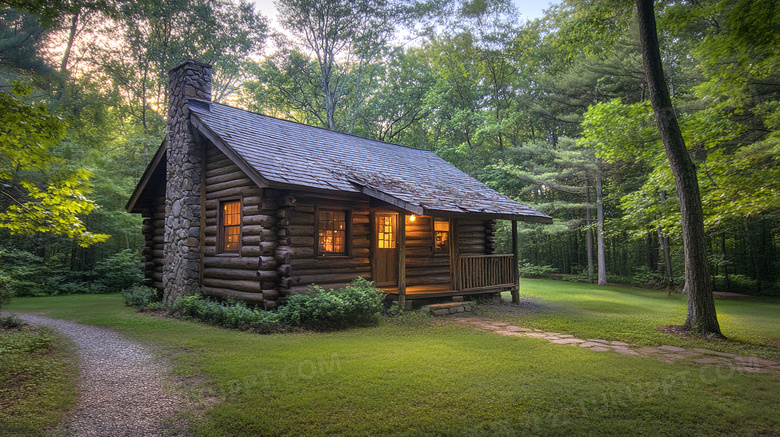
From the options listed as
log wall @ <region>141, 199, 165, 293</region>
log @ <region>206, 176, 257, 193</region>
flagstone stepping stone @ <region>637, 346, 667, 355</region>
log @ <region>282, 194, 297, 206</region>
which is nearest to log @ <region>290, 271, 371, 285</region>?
log @ <region>282, 194, 297, 206</region>

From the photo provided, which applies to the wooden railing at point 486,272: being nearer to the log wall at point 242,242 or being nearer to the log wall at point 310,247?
the log wall at point 310,247

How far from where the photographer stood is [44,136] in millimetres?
5422

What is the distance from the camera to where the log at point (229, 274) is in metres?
9.59

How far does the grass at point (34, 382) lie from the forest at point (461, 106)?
1811mm

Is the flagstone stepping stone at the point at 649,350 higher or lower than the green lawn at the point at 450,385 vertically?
lower

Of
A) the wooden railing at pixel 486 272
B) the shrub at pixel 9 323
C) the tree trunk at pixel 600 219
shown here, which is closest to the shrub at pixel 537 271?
the tree trunk at pixel 600 219

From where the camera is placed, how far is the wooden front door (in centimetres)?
1211

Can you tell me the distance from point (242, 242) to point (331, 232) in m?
2.27

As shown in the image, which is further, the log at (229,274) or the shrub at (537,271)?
the shrub at (537,271)

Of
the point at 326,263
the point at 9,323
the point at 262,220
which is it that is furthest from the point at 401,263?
the point at 9,323

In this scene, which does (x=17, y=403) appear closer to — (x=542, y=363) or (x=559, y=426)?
(x=559, y=426)

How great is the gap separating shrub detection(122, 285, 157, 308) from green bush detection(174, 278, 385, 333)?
11.6 feet

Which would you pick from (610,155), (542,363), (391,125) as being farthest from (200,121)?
(391,125)

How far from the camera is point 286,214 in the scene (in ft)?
30.6
